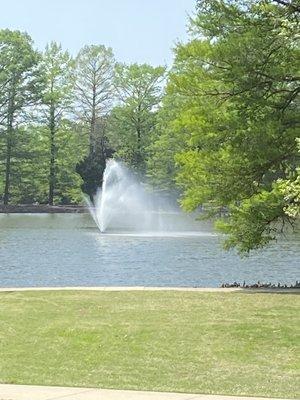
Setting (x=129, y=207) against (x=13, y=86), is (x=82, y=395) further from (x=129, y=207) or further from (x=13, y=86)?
(x=13, y=86)

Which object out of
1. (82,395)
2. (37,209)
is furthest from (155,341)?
(37,209)

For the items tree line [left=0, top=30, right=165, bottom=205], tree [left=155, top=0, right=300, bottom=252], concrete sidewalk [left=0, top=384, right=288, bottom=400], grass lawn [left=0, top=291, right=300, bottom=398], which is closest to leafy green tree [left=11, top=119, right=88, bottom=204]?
tree line [left=0, top=30, right=165, bottom=205]

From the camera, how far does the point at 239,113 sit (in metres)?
16.0

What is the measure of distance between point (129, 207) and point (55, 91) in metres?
17.5

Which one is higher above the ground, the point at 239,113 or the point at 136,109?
the point at 136,109

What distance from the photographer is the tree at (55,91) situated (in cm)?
7075

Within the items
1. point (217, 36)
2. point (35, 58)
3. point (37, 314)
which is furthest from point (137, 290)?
point (35, 58)

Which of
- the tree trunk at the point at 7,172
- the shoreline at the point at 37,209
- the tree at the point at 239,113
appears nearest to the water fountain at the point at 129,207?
the shoreline at the point at 37,209

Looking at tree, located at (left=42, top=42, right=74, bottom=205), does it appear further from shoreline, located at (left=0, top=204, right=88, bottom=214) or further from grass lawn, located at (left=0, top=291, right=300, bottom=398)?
grass lawn, located at (left=0, top=291, right=300, bottom=398)

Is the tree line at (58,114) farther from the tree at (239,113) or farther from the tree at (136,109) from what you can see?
the tree at (239,113)

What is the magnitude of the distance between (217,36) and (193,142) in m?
2.41

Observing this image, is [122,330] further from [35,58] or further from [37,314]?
[35,58]

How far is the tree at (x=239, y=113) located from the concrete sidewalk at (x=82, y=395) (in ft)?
27.7

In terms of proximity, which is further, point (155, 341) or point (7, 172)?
point (7, 172)
